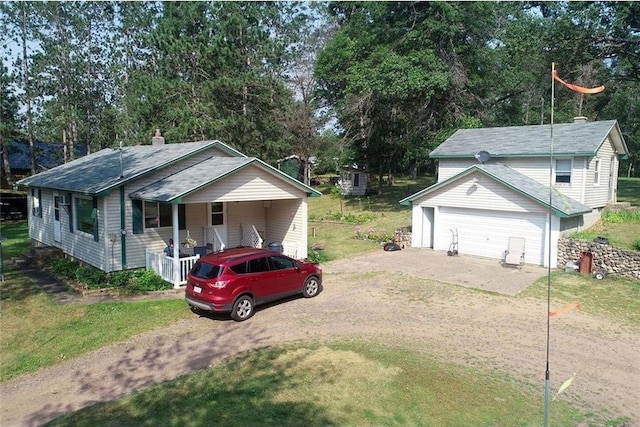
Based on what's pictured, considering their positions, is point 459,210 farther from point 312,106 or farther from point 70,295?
point 312,106

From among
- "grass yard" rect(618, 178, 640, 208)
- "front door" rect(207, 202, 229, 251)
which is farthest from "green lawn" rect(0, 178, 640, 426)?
"grass yard" rect(618, 178, 640, 208)

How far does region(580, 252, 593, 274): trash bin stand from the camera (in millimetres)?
16719

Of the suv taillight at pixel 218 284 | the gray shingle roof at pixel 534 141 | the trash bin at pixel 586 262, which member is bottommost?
the trash bin at pixel 586 262

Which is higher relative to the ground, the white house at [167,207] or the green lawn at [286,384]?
the white house at [167,207]

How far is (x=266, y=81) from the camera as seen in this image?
1227 inches

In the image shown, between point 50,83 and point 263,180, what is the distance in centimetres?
3606

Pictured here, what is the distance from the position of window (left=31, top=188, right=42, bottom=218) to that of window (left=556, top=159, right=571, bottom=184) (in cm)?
2328

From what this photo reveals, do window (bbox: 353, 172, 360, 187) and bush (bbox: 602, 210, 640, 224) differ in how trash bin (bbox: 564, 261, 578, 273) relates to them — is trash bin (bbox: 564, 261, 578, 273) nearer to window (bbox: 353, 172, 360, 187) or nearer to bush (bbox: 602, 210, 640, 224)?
bush (bbox: 602, 210, 640, 224)

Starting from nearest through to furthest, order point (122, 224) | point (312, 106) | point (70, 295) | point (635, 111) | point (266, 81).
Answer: point (70, 295) < point (122, 224) < point (266, 81) < point (312, 106) < point (635, 111)

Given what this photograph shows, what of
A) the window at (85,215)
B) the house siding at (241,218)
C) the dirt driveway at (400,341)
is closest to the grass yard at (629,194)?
the dirt driveway at (400,341)

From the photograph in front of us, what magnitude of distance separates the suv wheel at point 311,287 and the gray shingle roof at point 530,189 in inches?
370

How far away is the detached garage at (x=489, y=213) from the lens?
18.5m

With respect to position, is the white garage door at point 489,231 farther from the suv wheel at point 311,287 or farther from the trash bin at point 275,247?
the suv wheel at point 311,287

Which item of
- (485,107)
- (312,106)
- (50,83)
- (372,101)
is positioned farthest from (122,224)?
(50,83)
